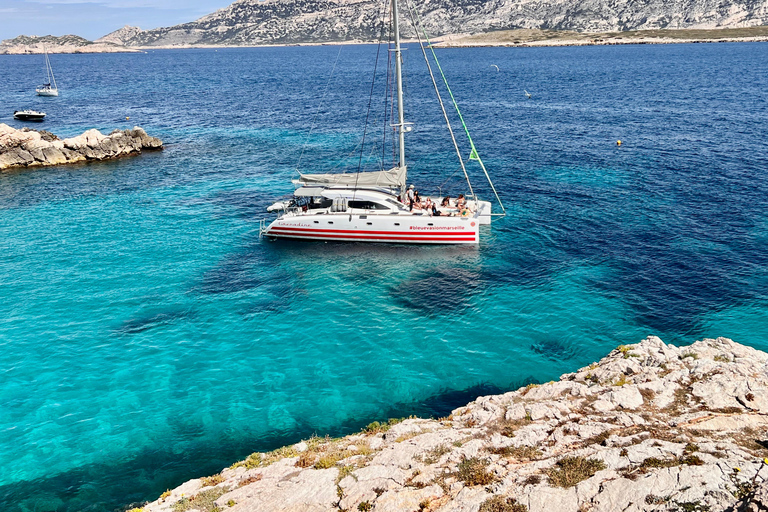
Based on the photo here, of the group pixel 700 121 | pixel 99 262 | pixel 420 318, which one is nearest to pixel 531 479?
pixel 420 318

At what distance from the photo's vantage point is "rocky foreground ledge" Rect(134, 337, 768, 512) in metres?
14.8

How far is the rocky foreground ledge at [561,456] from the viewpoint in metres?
14.8

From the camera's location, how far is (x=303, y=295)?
38281 mm

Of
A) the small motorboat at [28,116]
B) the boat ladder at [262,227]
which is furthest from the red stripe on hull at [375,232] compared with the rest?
the small motorboat at [28,116]

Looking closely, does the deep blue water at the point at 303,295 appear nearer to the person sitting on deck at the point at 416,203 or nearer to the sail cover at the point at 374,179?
the person sitting on deck at the point at 416,203

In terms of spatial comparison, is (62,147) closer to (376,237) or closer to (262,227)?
(262,227)

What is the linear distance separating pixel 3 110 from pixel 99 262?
347ft

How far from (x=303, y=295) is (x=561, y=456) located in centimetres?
2421

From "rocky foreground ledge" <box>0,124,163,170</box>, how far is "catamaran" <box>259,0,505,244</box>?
42809mm

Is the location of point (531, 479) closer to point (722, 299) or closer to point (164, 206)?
point (722, 299)

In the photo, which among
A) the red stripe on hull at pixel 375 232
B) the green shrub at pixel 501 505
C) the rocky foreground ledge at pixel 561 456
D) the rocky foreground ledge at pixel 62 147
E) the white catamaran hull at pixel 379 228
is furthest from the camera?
the rocky foreground ledge at pixel 62 147

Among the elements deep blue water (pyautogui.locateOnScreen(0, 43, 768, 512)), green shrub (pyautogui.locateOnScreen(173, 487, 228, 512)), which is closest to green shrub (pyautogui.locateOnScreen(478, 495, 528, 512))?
green shrub (pyautogui.locateOnScreen(173, 487, 228, 512))

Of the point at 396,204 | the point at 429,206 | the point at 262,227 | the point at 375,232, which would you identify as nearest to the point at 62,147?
the point at 262,227

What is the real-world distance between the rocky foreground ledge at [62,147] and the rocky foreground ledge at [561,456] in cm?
6850
